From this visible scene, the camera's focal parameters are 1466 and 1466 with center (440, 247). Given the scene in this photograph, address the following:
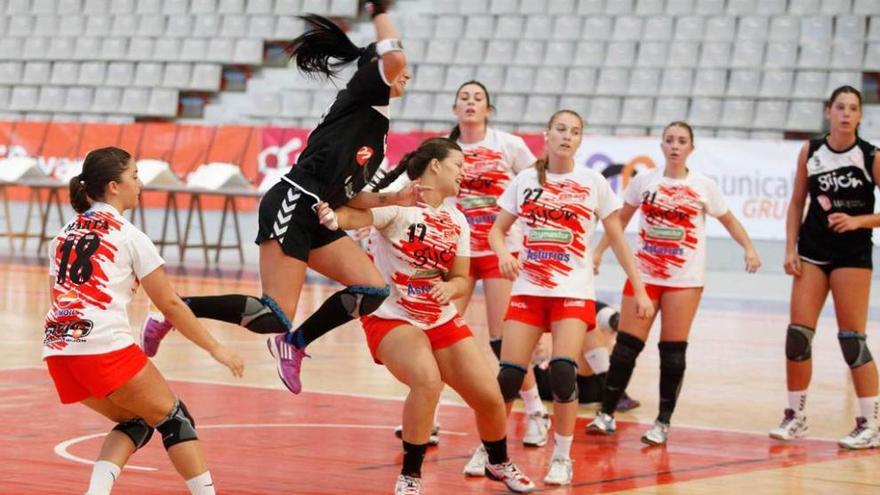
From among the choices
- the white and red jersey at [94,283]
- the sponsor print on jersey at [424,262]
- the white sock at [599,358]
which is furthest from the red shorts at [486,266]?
the white and red jersey at [94,283]

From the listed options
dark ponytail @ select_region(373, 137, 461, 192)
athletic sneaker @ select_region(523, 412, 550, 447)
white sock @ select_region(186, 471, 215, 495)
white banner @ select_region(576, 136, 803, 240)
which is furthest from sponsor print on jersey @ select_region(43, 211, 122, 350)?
white banner @ select_region(576, 136, 803, 240)

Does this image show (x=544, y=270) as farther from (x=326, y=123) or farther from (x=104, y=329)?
(x=104, y=329)

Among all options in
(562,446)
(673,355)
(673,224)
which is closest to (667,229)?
(673,224)

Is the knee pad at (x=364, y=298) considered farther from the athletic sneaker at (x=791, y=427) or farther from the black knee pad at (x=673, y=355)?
the athletic sneaker at (x=791, y=427)

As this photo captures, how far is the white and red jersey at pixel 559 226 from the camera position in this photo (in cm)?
711

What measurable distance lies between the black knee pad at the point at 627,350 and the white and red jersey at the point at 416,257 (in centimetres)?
203

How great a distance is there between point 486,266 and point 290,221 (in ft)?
7.46

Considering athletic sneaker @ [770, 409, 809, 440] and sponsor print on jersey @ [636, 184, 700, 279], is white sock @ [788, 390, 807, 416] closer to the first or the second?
athletic sneaker @ [770, 409, 809, 440]

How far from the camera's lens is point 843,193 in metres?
8.20

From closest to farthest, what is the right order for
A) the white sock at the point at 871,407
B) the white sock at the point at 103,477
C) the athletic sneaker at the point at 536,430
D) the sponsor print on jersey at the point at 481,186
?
the white sock at the point at 103,477 < the athletic sneaker at the point at 536,430 < the white sock at the point at 871,407 < the sponsor print on jersey at the point at 481,186

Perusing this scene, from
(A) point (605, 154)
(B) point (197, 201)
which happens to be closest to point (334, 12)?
(B) point (197, 201)

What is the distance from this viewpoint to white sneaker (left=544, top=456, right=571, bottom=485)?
6477 mm

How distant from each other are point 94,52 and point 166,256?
276 inches

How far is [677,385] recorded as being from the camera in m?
8.11
